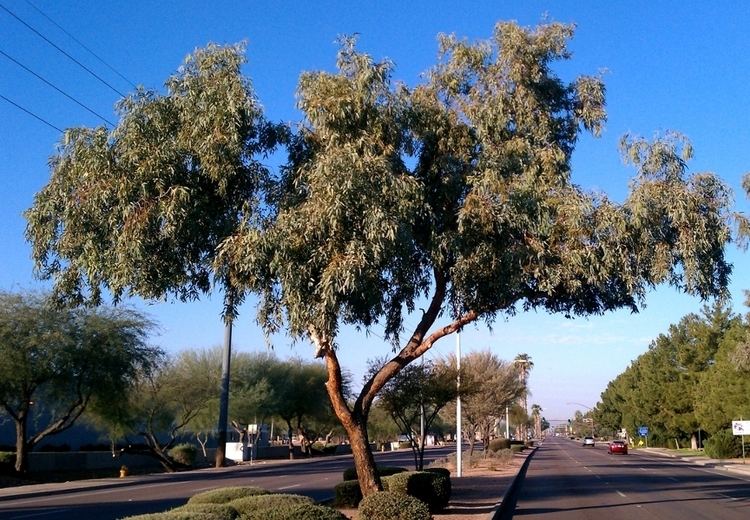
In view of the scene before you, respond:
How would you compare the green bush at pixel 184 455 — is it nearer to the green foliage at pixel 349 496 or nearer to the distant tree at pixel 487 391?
the distant tree at pixel 487 391

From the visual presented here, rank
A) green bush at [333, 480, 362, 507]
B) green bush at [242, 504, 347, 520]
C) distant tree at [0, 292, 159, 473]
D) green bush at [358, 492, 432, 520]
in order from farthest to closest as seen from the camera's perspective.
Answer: distant tree at [0, 292, 159, 473]
green bush at [333, 480, 362, 507]
green bush at [358, 492, 432, 520]
green bush at [242, 504, 347, 520]

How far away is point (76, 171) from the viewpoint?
12.8 m

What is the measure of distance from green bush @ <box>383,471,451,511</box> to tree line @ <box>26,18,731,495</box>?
422 centimetres

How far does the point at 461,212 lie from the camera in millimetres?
13203

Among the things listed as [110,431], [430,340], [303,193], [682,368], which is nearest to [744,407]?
[682,368]

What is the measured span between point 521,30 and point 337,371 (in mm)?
6814

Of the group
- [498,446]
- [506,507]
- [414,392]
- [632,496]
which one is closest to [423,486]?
[506,507]

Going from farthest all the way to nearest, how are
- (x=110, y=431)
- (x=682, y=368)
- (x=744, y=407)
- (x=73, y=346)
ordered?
1. (x=682, y=368)
2. (x=744, y=407)
3. (x=110, y=431)
4. (x=73, y=346)

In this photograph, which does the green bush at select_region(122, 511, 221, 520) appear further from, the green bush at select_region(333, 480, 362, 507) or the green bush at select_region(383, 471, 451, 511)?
the green bush at select_region(333, 480, 362, 507)

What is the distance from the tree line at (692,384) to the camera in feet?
208

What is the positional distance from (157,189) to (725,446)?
62904 mm

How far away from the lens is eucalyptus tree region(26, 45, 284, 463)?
488 inches

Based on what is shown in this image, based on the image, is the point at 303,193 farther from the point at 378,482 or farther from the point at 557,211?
the point at 378,482

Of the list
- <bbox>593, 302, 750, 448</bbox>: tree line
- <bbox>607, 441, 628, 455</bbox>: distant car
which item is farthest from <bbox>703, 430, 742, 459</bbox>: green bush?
<bbox>607, 441, 628, 455</bbox>: distant car
